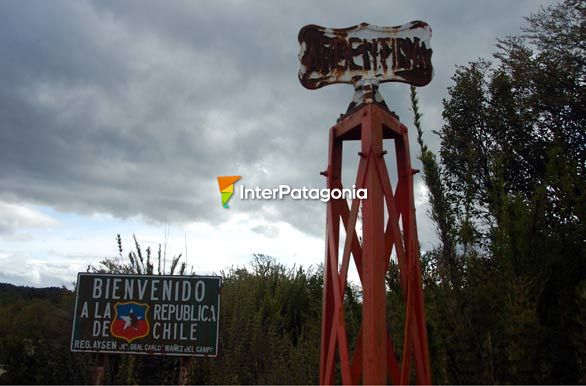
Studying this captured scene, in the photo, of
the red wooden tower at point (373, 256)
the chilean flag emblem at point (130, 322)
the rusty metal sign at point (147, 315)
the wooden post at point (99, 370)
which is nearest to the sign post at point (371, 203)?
the red wooden tower at point (373, 256)

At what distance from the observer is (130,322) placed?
4875 mm

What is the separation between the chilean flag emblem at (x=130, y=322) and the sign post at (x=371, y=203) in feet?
7.21

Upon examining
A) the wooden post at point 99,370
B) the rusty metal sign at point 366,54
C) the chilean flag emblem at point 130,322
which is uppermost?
the rusty metal sign at point 366,54

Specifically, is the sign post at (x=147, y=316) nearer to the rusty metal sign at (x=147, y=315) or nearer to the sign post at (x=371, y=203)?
the rusty metal sign at (x=147, y=315)

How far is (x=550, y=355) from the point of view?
4672mm

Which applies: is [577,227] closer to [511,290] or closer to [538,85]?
[511,290]

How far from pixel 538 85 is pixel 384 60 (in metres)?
6.95

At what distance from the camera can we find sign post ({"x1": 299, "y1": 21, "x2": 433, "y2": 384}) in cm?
306

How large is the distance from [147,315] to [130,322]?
18cm

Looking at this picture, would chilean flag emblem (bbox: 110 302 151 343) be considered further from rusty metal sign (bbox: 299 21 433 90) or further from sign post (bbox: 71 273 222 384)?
rusty metal sign (bbox: 299 21 433 90)

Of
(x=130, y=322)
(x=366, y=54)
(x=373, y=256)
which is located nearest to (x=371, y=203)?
(x=373, y=256)

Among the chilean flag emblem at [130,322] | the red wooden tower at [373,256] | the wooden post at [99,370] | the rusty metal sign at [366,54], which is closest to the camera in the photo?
the red wooden tower at [373,256]

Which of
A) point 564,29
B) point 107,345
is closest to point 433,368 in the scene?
point 107,345

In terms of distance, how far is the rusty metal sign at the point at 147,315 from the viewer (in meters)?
4.79
